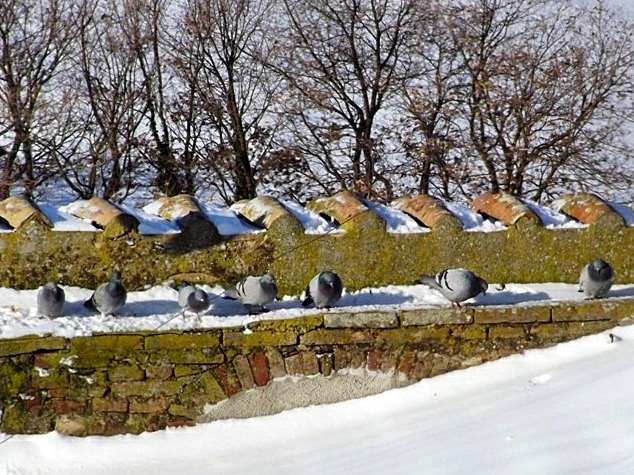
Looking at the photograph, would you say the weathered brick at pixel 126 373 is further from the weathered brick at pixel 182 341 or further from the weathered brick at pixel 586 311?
the weathered brick at pixel 586 311

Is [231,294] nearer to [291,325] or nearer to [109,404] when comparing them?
[291,325]

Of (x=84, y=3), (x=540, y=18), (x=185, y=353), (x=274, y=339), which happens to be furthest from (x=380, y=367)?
(x=540, y=18)

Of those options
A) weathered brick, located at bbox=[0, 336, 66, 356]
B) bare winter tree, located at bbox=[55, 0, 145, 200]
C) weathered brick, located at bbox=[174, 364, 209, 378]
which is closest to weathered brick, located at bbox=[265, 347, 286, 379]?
weathered brick, located at bbox=[174, 364, 209, 378]

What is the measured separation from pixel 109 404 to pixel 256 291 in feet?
3.25

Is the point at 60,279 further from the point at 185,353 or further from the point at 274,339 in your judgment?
the point at 274,339

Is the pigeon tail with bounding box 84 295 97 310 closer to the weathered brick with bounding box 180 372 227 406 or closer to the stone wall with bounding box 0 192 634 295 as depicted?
the stone wall with bounding box 0 192 634 295

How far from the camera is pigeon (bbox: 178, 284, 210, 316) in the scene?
14.9ft

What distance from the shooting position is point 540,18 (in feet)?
50.1

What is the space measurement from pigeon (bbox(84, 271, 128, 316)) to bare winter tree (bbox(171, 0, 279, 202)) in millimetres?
8684

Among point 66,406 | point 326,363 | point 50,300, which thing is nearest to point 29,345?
point 50,300

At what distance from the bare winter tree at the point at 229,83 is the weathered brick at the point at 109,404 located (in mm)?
8837

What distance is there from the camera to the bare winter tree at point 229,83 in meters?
13.5

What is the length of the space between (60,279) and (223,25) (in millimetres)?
9699

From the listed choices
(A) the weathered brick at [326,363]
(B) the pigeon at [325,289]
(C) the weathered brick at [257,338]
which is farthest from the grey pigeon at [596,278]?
(C) the weathered brick at [257,338]
